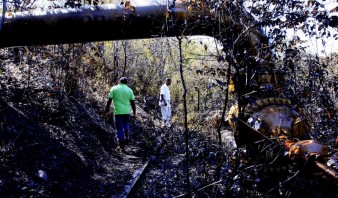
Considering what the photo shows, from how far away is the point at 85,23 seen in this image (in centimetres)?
675

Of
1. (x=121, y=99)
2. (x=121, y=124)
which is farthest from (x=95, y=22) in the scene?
(x=121, y=124)

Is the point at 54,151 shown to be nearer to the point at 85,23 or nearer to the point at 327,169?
the point at 85,23

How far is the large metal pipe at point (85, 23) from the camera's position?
665 cm

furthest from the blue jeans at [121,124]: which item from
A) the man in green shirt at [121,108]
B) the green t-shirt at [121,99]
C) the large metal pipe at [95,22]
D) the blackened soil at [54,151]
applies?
the large metal pipe at [95,22]

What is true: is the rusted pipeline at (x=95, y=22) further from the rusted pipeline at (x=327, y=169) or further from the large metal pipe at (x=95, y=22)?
the rusted pipeline at (x=327, y=169)

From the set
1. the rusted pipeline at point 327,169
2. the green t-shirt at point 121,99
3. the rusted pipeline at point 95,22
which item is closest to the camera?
the rusted pipeline at point 327,169

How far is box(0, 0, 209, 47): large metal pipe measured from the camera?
6648mm

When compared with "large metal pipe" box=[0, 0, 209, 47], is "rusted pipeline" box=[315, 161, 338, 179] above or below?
below

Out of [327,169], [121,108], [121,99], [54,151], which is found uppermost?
[327,169]

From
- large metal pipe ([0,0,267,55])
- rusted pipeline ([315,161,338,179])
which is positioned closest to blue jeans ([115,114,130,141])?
large metal pipe ([0,0,267,55])

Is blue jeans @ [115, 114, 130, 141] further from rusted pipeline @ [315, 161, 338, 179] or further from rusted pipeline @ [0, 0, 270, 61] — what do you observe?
rusted pipeline @ [315, 161, 338, 179]

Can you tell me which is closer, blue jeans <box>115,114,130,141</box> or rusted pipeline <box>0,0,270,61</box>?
rusted pipeline <box>0,0,270,61</box>

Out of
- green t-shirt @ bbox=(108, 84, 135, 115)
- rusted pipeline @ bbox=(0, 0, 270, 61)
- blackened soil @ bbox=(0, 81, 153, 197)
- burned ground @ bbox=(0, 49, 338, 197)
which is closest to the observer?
burned ground @ bbox=(0, 49, 338, 197)

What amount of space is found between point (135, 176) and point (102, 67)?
33.6 ft
